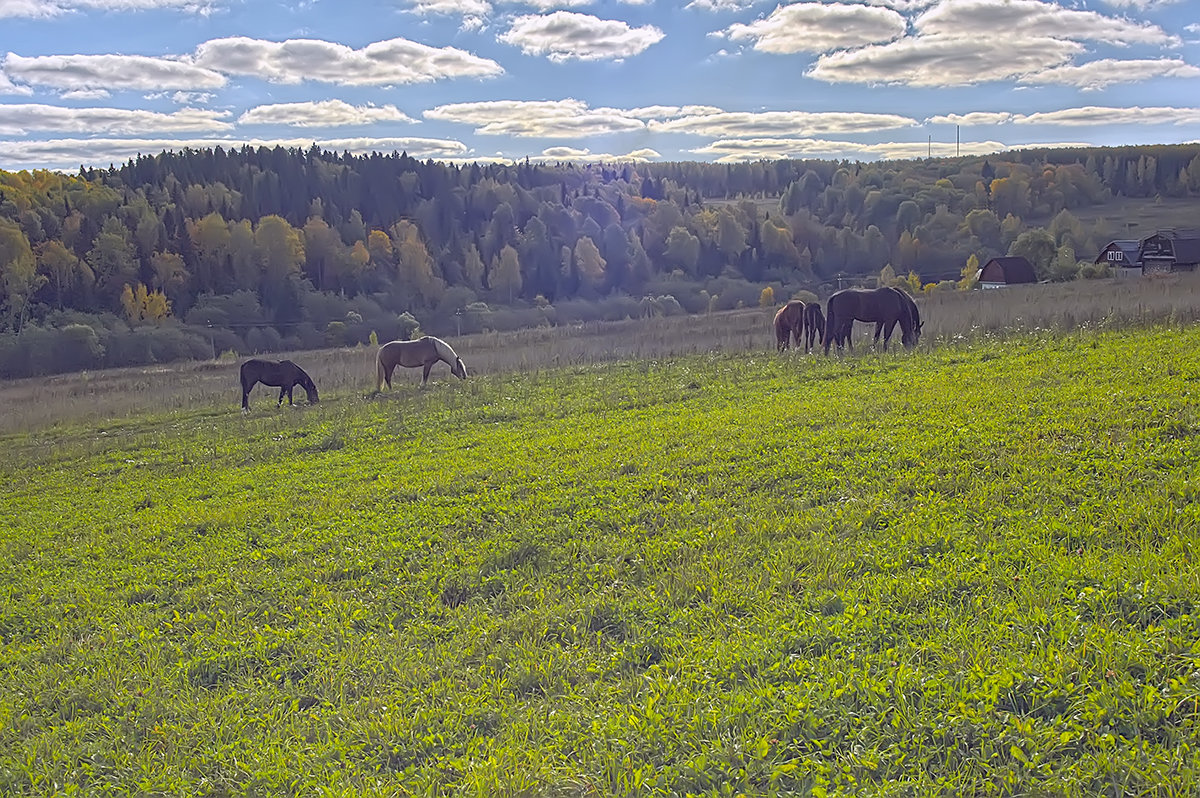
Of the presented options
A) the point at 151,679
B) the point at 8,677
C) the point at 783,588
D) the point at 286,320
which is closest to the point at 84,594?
the point at 8,677

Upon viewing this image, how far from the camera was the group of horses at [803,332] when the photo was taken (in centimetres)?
2014

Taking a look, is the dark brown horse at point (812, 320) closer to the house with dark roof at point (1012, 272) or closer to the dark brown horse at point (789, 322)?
the dark brown horse at point (789, 322)

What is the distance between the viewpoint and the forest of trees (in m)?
76.1

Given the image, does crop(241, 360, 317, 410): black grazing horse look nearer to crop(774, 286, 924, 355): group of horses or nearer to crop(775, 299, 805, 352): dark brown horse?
crop(775, 299, 805, 352): dark brown horse

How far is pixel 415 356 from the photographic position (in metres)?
23.8

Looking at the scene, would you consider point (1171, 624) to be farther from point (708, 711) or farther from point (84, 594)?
point (84, 594)

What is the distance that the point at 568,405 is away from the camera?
1570cm

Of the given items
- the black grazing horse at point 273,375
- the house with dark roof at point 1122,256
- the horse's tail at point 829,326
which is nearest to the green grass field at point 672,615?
the horse's tail at point 829,326

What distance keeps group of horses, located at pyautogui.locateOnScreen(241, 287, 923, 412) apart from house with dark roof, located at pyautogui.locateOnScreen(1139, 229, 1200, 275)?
5254 cm

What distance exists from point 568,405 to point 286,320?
7453 cm

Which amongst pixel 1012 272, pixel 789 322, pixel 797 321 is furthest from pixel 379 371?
pixel 1012 272

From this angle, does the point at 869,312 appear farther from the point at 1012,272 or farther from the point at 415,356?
the point at 1012,272

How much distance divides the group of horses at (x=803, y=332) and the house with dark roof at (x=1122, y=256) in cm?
5587

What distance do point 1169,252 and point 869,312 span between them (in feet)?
193
